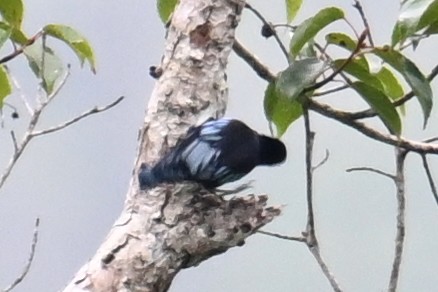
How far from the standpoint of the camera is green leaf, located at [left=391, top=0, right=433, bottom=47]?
78cm

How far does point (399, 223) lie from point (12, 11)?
0.33 meters

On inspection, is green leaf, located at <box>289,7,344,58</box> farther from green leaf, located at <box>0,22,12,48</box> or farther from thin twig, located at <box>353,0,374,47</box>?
green leaf, located at <box>0,22,12,48</box>

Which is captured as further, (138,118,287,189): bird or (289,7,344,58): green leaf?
(289,7,344,58): green leaf

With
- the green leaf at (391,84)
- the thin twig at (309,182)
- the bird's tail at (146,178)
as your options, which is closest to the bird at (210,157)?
the bird's tail at (146,178)

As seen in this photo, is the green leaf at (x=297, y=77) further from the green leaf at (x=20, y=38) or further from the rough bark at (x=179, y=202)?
the green leaf at (x=20, y=38)

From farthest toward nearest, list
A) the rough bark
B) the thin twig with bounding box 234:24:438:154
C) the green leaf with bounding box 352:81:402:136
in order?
the thin twig with bounding box 234:24:438:154, the green leaf with bounding box 352:81:402:136, the rough bark

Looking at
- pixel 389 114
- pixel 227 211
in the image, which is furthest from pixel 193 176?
pixel 389 114

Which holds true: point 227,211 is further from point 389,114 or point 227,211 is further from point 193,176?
point 389,114

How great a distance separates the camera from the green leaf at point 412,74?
0.79 metres

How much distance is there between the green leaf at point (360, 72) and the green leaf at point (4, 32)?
0.24 m

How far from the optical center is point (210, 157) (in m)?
0.73

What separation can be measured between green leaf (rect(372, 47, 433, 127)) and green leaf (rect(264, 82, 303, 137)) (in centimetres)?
13

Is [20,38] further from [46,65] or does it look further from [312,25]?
[312,25]

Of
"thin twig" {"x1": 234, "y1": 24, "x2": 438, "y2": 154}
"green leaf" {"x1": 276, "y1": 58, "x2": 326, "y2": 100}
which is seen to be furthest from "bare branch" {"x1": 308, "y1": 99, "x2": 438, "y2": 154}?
"green leaf" {"x1": 276, "y1": 58, "x2": 326, "y2": 100}
